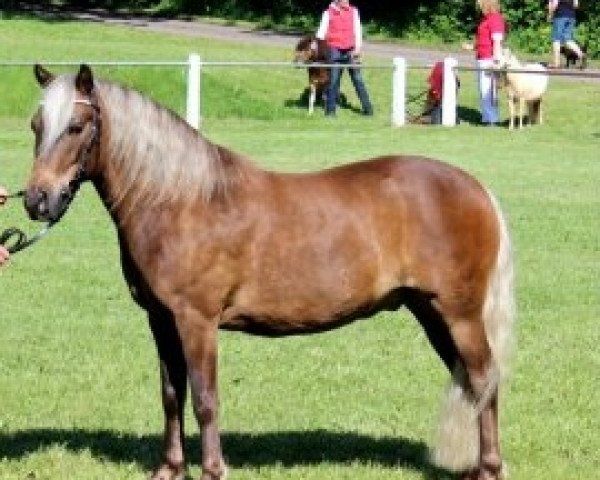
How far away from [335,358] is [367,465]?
2834 millimetres

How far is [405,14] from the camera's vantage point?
48.6 metres

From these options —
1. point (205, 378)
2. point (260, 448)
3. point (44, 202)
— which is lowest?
point (260, 448)

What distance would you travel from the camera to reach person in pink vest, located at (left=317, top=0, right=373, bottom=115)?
2909 cm

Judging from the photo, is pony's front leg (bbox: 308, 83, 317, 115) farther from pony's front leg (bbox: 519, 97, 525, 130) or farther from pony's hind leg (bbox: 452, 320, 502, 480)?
pony's hind leg (bbox: 452, 320, 502, 480)

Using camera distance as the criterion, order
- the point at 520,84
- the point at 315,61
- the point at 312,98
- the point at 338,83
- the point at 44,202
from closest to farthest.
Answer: the point at 44,202 → the point at 520,84 → the point at 338,83 → the point at 312,98 → the point at 315,61

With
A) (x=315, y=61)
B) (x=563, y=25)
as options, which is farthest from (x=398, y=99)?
(x=563, y=25)

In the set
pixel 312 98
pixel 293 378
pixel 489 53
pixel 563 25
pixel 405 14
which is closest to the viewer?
pixel 293 378

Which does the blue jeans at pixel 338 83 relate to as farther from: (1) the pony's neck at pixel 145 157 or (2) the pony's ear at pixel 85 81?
(2) the pony's ear at pixel 85 81

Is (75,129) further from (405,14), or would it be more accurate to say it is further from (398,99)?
(405,14)

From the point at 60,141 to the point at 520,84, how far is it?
22.1 meters

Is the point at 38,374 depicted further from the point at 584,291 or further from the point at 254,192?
the point at 584,291

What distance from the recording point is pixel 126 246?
707cm

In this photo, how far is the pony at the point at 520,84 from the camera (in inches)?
1099

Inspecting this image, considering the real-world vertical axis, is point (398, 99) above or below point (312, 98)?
above
